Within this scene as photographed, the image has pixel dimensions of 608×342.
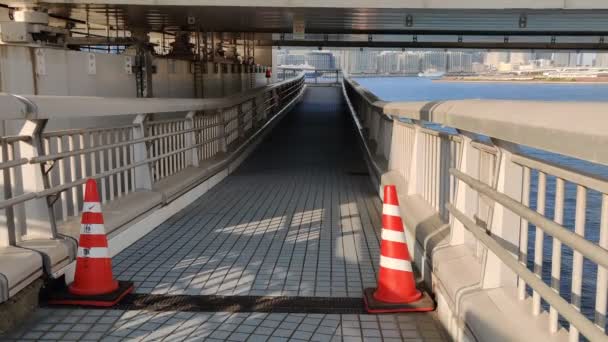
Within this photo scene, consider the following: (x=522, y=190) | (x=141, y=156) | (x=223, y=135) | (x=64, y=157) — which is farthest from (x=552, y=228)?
(x=223, y=135)

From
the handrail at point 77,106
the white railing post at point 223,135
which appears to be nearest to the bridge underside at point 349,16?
the white railing post at point 223,135

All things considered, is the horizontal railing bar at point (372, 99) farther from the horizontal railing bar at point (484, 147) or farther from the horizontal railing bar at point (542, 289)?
the horizontal railing bar at point (542, 289)

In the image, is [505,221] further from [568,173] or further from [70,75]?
[70,75]

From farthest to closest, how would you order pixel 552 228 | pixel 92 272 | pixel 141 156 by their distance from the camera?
pixel 141 156, pixel 92 272, pixel 552 228

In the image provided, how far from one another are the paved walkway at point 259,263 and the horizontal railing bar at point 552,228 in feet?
3.67

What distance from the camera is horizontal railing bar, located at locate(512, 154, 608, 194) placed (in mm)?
2289

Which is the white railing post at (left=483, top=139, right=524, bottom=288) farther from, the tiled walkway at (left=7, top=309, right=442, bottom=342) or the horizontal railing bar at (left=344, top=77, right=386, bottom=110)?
the horizontal railing bar at (left=344, top=77, right=386, bottom=110)

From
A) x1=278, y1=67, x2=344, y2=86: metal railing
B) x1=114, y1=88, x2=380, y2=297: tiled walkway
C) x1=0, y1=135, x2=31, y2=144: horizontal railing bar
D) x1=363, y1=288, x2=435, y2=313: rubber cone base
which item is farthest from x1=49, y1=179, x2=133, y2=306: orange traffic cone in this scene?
x1=278, y1=67, x2=344, y2=86: metal railing

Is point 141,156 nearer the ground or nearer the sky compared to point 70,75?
nearer the ground

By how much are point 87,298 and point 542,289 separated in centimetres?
325

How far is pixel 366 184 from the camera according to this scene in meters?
10.6

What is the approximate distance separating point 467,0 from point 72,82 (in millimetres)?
7363

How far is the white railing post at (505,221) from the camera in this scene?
3424 mm

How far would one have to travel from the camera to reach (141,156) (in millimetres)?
7203
